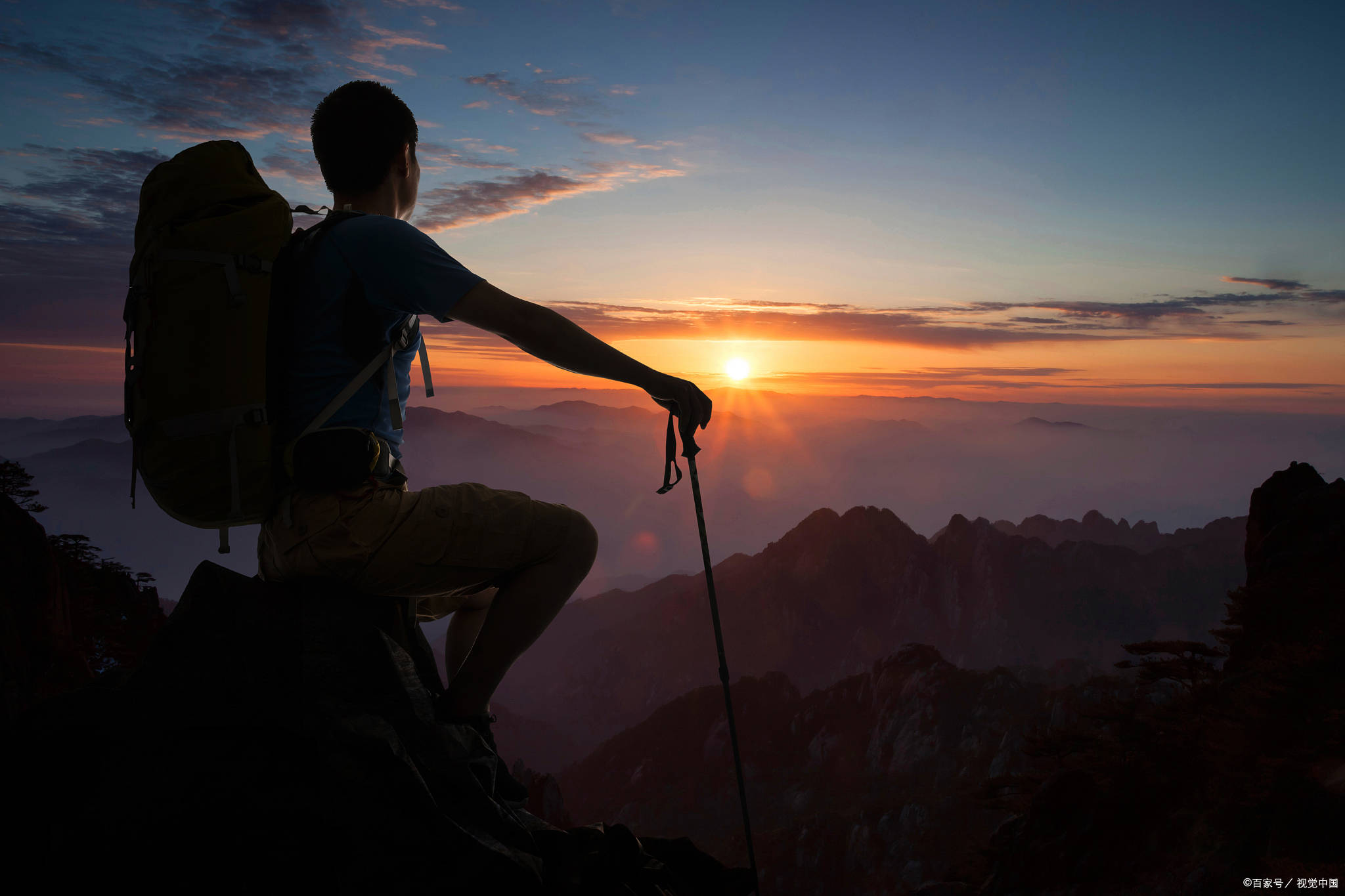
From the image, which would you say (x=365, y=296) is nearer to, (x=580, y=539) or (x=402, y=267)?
(x=402, y=267)

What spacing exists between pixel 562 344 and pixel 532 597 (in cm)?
139

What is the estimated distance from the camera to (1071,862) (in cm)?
1570

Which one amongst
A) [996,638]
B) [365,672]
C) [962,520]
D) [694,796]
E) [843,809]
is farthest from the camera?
[962,520]

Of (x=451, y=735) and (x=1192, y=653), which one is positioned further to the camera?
(x=1192, y=653)

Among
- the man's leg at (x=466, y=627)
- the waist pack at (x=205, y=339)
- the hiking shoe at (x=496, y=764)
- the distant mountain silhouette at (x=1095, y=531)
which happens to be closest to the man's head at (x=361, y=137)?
the waist pack at (x=205, y=339)

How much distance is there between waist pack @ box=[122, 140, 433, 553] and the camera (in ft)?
10.3

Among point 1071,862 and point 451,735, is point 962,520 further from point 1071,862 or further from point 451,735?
point 451,735

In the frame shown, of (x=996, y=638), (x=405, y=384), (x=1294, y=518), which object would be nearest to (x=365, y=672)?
(x=405, y=384)

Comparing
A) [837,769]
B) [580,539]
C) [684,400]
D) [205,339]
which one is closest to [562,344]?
[684,400]

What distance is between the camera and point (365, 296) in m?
3.43

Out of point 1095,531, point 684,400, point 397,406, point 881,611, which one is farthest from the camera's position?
point 1095,531

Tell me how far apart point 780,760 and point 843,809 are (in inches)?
518

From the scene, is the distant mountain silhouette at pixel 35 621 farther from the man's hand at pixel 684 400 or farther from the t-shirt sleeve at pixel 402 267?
the man's hand at pixel 684 400

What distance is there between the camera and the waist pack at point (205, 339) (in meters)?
3.13
